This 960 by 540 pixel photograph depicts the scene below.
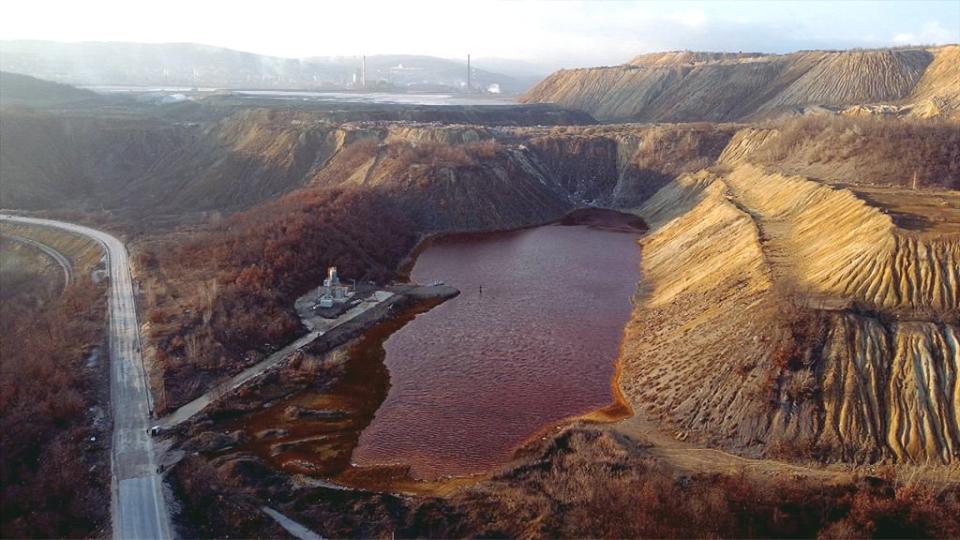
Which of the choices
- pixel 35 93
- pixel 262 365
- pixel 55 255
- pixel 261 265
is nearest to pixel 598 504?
pixel 262 365

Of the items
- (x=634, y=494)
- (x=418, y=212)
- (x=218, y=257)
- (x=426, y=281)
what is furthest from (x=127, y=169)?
(x=634, y=494)

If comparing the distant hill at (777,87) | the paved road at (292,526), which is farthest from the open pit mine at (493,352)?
the distant hill at (777,87)

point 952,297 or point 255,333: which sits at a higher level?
point 952,297

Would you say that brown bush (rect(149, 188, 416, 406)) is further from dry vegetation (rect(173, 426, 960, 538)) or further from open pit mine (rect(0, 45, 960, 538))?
dry vegetation (rect(173, 426, 960, 538))

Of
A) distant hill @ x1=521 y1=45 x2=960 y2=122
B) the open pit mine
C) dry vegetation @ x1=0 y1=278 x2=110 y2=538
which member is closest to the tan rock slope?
the open pit mine

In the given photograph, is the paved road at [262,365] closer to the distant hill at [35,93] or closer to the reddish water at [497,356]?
the reddish water at [497,356]

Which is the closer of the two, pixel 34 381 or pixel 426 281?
pixel 34 381

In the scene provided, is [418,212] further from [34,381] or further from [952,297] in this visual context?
[952,297]
